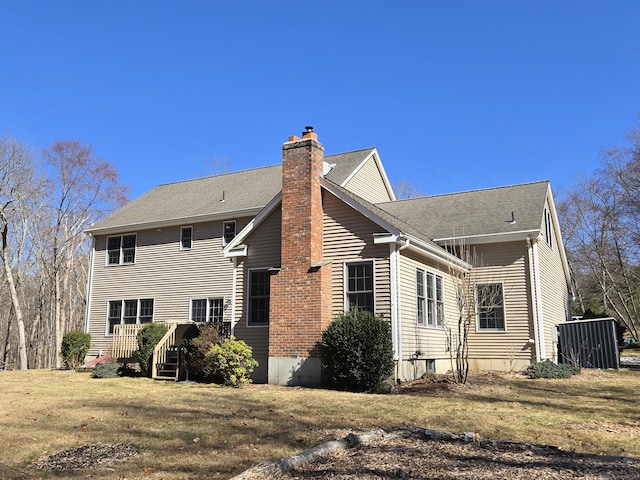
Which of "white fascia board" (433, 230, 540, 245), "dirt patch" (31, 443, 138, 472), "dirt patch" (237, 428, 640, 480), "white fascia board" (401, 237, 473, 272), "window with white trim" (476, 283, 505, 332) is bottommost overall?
"dirt patch" (31, 443, 138, 472)

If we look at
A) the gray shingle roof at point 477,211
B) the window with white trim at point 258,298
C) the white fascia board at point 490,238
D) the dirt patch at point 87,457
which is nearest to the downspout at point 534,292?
the white fascia board at point 490,238

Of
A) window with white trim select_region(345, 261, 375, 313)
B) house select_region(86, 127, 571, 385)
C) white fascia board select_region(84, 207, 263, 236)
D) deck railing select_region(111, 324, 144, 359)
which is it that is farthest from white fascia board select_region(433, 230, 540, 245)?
deck railing select_region(111, 324, 144, 359)

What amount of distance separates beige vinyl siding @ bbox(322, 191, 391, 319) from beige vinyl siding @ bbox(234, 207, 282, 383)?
1547 mm

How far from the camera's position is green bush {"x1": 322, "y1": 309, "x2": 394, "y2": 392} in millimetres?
11945

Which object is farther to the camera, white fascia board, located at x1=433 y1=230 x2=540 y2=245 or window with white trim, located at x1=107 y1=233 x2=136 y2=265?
window with white trim, located at x1=107 y1=233 x2=136 y2=265

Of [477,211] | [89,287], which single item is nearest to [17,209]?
[89,287]

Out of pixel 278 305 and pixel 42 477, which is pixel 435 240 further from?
pixel 42 477

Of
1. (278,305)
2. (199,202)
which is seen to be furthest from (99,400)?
(199,202)

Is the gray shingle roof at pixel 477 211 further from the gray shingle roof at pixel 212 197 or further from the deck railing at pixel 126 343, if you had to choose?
the deck railing at pixel 126 343

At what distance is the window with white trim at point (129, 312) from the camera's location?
22.0m

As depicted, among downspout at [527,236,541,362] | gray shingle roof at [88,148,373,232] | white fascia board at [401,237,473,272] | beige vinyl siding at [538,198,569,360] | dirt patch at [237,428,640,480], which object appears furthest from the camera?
gray shingle roof at [88,148,373,232]

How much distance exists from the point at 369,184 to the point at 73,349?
13315mm

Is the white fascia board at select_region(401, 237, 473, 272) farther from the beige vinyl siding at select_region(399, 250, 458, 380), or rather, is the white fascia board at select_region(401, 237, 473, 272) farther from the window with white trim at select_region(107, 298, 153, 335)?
the window with white trim at select_region(107, 298, 153, 335)

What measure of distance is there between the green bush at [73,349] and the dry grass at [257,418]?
7707 millimetres
